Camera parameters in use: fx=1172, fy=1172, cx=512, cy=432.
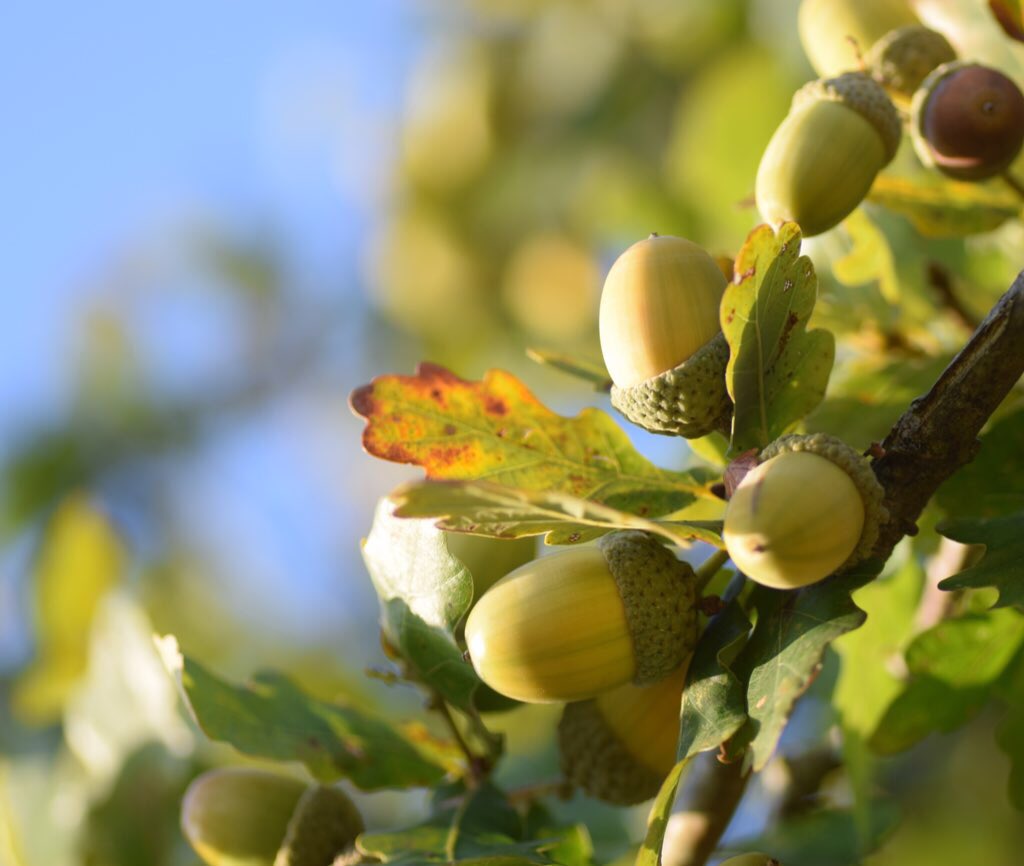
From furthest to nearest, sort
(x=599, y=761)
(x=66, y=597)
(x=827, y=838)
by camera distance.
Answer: (x=66, y=597) → (x=827, y=838) → (x=599, y=761)

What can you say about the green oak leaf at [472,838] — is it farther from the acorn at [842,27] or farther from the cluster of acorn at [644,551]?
the acorn at [842,27]

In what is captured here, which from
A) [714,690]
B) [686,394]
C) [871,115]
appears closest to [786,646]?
[714,690]

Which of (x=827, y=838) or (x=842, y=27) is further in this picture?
(x=827, y=838)

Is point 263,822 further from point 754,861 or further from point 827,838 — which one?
point 827,838

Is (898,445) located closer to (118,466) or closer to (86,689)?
(86,689)

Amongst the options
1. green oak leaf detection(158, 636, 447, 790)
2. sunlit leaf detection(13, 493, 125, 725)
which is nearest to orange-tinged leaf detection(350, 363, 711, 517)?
green oak leaf detection(158, 636, 447, 790)

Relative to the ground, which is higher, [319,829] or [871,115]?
[871,115]
